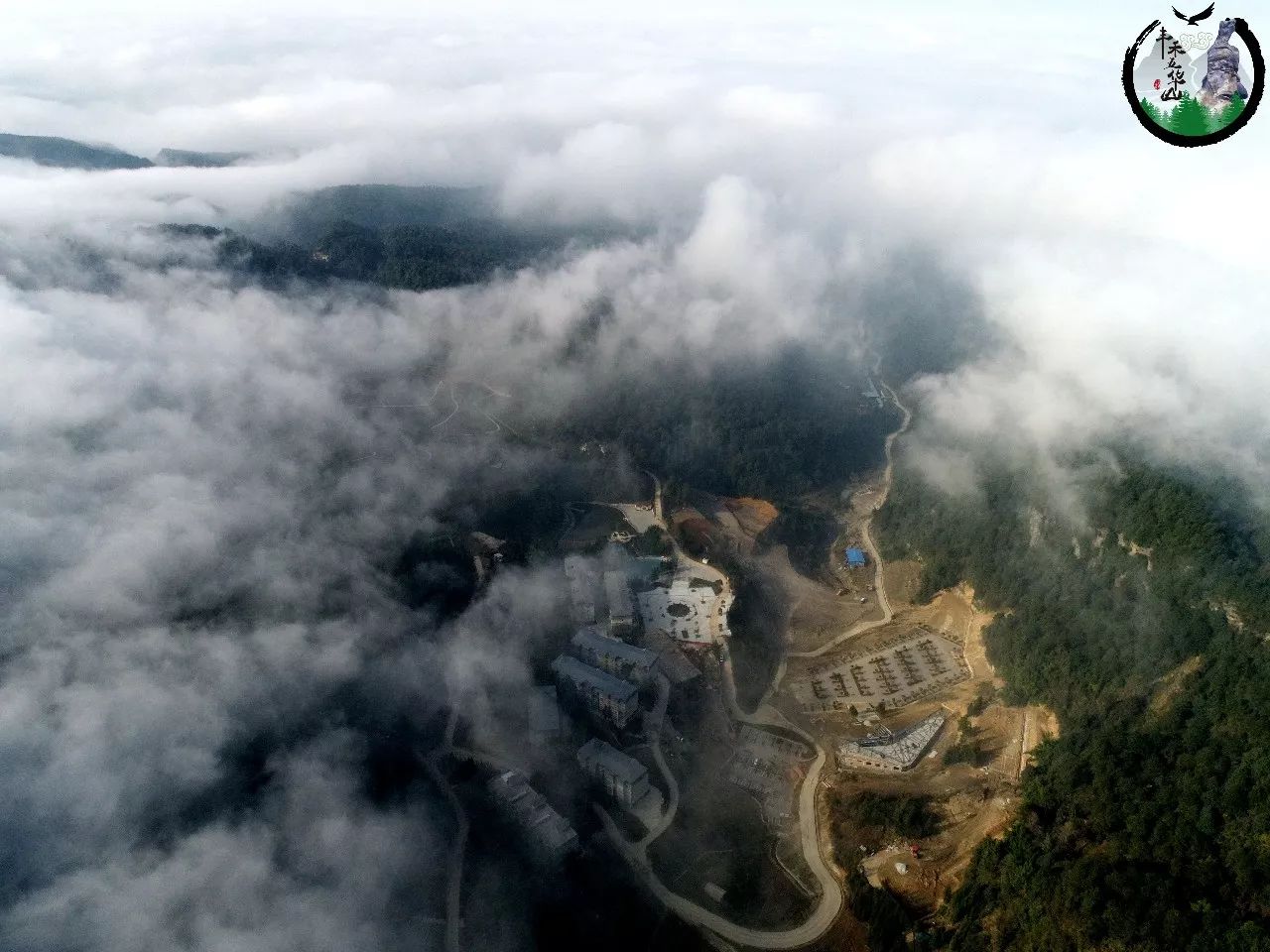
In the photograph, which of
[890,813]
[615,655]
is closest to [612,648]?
[615,655]

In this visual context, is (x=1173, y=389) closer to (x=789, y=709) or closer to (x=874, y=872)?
(x=789, y=709)

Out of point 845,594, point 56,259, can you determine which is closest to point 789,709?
point 845,594

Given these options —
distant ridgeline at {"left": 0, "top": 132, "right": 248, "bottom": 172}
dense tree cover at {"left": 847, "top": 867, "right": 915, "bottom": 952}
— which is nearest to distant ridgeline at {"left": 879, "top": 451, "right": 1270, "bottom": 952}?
dense tree cover at {"left": 847, "top": 867, "right": 915, "bottom": 952}

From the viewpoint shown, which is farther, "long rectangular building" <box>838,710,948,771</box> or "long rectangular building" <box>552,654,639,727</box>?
"long rectangular building" <box>552,654,639,727</box>

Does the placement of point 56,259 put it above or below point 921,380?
above

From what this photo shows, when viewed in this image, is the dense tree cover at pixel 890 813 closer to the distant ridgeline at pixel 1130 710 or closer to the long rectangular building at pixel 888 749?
the long rectangular building at pixel 888 749

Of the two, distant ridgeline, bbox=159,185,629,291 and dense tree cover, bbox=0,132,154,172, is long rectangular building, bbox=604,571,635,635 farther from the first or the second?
dense tree cover, bbox=0,132,154,172

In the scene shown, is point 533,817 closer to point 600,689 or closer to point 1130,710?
point 600,689

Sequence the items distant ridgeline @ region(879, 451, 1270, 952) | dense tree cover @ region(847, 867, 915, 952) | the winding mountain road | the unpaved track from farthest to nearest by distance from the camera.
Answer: the unpaved track, the winding mountain road, dense tree cover @ region(847, 867, 915, 952), distant ridgeline @ region(879, 451, 1270, 952)
